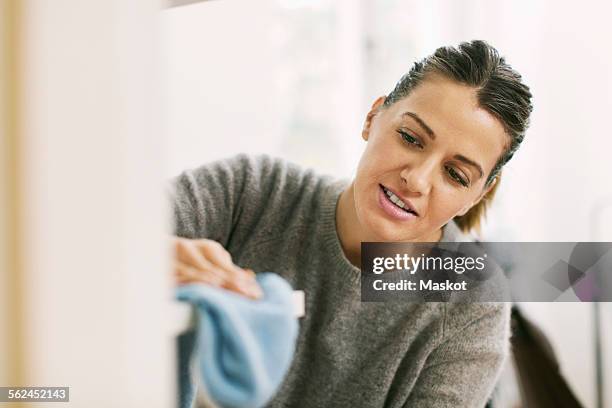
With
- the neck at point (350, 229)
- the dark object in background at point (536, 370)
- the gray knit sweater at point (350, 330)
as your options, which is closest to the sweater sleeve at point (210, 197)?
the gray knit sweater at point (350, 330)

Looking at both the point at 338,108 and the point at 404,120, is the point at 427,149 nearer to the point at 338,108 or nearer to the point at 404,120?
the point at 404,120

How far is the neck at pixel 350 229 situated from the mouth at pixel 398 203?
0.16ft

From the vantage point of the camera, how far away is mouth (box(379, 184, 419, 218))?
50 centimetres

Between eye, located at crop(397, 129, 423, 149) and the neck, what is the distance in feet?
0.36

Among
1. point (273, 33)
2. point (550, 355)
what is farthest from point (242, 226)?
point (273, 33)

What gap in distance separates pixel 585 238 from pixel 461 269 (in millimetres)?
191

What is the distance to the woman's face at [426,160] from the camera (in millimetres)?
474

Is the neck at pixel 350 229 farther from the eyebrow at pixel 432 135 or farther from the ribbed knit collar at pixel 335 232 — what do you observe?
the eyebrow at pixel 432 135

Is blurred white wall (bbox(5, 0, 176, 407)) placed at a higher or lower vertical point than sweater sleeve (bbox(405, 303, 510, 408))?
higher

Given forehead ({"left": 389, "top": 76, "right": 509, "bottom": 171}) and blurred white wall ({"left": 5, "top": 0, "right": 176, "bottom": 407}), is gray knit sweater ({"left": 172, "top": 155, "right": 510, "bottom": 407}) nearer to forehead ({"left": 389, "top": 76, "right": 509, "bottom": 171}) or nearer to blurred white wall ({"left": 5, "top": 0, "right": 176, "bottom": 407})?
forehead ({"left": 389, "top": 76, "right": 509, "bottom": 171})

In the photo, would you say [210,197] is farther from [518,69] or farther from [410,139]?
[518,69]

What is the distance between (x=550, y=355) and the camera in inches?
28.9

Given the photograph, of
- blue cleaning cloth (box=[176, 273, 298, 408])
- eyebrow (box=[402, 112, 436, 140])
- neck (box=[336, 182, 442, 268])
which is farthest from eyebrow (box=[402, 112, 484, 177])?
blue cleaning cloth (box=[176, 273, 298, 408])

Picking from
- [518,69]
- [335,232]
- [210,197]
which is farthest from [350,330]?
[518,69]
